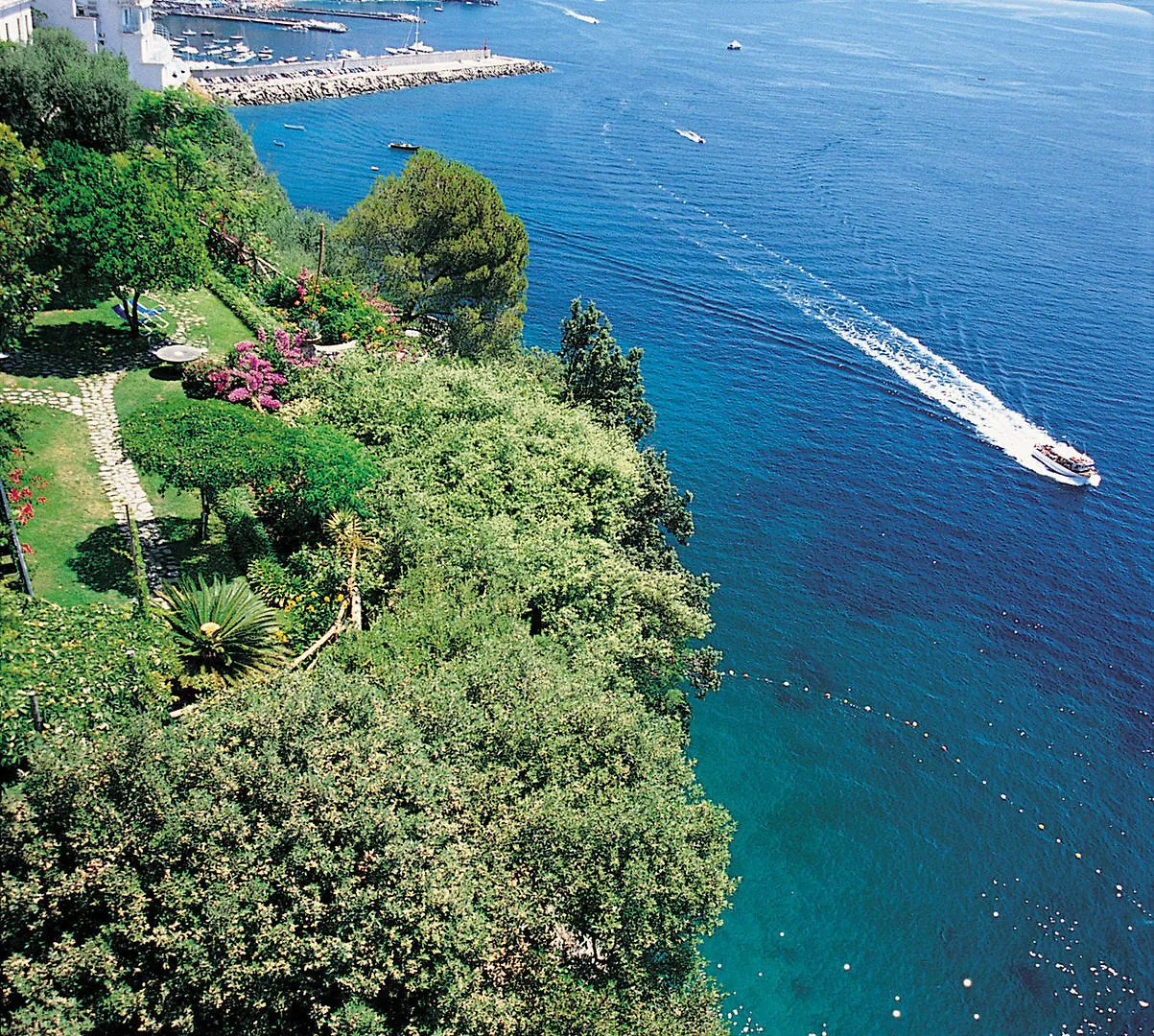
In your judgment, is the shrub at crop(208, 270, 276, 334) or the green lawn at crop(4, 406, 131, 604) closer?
the green lawn at crop(4, 406, 131, 604)

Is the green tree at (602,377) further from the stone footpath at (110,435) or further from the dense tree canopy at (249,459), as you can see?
the stone footpath at (110,435)

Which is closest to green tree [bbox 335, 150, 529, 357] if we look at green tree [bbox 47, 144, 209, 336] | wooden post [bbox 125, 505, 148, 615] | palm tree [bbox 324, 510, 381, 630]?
green tree [bbox 47, 144, 209, 336]

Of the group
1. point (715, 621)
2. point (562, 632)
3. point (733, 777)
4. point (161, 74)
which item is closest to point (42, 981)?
point (562, 632)

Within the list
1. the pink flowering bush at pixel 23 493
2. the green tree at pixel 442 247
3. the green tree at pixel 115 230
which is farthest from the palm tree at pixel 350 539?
the green tree at pixel 442 247

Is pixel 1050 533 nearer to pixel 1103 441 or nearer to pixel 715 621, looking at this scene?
pixel 1103 441

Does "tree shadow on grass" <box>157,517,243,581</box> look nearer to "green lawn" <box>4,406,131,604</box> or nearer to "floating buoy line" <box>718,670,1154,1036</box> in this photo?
"green lawn" <box>4,406,131,604</box>
